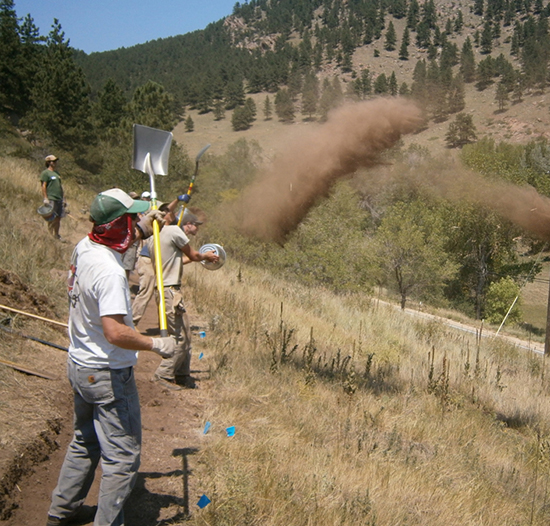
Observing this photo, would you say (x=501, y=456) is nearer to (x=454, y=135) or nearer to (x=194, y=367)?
(x=194, y=367)

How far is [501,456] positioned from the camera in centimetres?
612

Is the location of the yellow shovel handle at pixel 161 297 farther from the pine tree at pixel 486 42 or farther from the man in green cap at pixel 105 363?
the pine tree at pixel 486 42

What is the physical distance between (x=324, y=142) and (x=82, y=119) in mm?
30084

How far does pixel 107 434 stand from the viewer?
3.07m

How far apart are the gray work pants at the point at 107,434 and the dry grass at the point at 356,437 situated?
76 cm

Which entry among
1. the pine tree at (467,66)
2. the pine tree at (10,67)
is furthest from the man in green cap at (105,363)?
the pine tree at (467,66)

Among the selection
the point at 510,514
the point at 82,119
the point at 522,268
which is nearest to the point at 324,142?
the point at 510,514

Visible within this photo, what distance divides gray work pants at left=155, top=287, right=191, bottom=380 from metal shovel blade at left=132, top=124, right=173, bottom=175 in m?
1.44

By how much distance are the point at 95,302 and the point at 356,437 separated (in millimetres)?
3230

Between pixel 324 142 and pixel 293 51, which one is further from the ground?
pixel 293 51

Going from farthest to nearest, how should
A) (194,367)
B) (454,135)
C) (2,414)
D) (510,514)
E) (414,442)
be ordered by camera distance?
(454,135) < (194,367) < (414,442) < (510,514) < (2,414)

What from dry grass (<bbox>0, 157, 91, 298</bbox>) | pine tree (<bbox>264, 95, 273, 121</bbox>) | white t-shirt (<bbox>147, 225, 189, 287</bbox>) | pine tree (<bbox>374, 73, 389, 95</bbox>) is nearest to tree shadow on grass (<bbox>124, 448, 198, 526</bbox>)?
white t-shirt (<bbox>147, 225, 189, 287</bbox>)

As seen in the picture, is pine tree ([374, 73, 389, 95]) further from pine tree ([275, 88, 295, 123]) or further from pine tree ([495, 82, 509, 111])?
pine tree ([495, 82, 509, 111])

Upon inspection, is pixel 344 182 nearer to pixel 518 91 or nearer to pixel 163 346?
pixel 163 346
